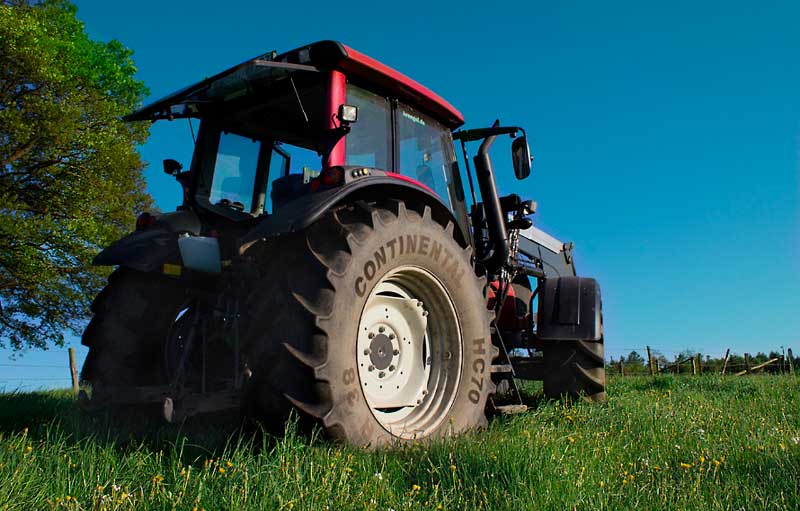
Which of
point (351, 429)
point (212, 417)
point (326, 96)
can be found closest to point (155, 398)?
point (212, 417)

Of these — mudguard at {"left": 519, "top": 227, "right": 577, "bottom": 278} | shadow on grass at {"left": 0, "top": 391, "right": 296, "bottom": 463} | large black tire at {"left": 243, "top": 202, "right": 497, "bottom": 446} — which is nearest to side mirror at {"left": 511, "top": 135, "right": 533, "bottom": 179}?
mudguard at {"left": 519, "top": 227, "right": 577, "bottom": 278}

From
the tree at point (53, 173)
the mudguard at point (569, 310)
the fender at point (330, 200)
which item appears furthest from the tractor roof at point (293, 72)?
the tree at point (53, 173)

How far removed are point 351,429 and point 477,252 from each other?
2.83 metres

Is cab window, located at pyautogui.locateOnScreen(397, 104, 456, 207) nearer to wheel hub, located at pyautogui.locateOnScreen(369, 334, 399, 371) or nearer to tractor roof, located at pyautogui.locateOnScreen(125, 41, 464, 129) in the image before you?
tractor roof, located at pyautogui.locateOnScreen(125, 41, 464, 129)

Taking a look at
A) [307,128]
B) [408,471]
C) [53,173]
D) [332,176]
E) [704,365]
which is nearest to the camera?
[408,471]

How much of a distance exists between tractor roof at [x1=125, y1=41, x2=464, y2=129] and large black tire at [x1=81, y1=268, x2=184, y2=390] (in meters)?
1.27

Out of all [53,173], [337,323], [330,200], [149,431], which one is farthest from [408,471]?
[53,173]

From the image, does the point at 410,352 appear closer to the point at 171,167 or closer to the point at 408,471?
the point at 408,471

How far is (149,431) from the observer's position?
3.93 m

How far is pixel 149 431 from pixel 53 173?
13135 mm

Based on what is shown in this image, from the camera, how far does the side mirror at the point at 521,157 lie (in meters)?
5.34

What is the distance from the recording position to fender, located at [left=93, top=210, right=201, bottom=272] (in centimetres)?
406

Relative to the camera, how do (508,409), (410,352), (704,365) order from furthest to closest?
(704,365)
(508,409)
(410,352)

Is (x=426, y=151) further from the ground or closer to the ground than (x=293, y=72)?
closer to the ground
